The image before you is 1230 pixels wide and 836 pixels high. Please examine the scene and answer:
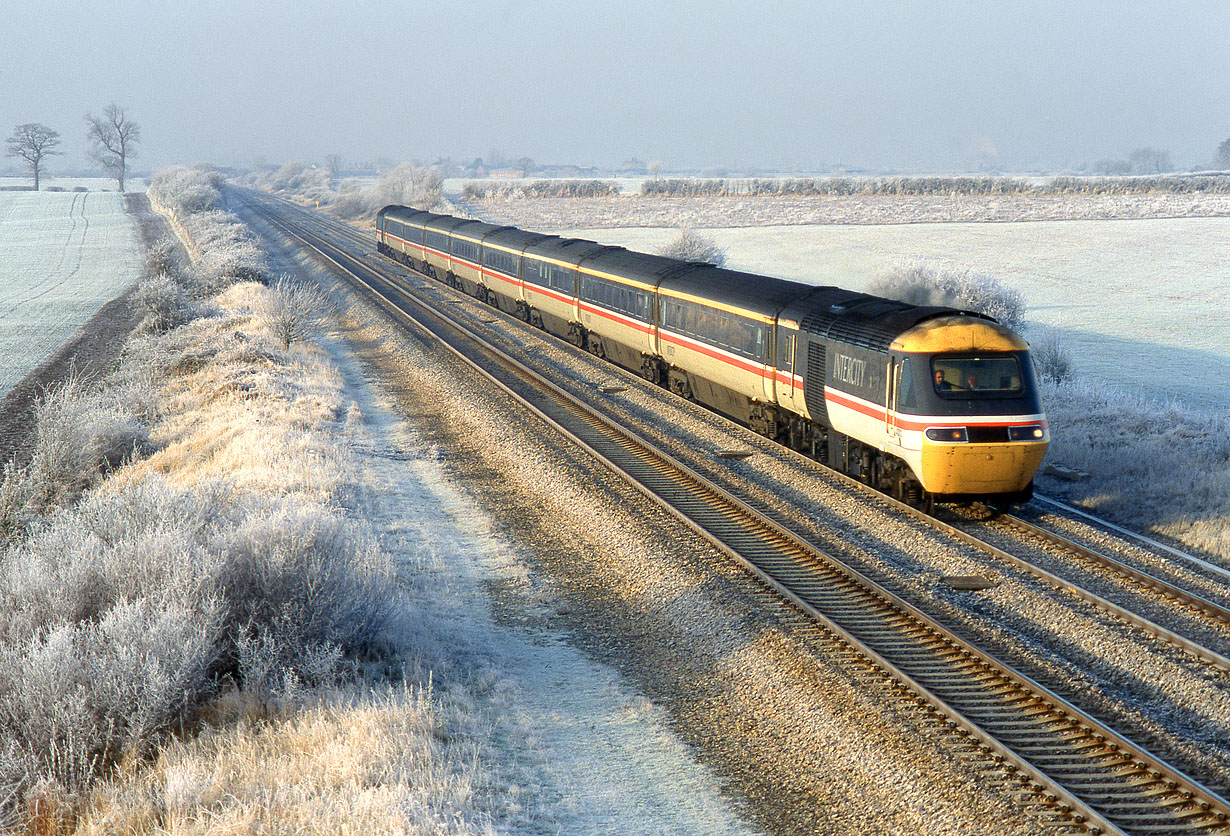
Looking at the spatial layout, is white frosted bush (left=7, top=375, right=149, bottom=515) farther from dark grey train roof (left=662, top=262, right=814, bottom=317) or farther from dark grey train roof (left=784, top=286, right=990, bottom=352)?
dark grey train roof (left=784, top=286, right=990, bottom=352)

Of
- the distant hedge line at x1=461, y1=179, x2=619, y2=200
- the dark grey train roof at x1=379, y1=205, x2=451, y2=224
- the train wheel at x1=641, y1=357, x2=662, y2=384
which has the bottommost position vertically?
the train wheel at x1=641, y1=357, x2=662, y2=384

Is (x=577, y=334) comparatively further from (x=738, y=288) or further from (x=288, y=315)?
(x=738, y=288)

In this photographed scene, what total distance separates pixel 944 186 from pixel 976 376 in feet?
300

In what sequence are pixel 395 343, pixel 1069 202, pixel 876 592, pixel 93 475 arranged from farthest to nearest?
1. pixel 1069 202
2. pixel 395 343
3. pixel 93 475
4. pixel 876 592

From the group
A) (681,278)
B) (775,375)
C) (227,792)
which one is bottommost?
(227,792)

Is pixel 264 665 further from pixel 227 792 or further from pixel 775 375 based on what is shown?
pixel 775 375

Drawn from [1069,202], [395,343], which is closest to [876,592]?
[395,343]

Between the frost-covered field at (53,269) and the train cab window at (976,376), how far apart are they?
82.0 ft

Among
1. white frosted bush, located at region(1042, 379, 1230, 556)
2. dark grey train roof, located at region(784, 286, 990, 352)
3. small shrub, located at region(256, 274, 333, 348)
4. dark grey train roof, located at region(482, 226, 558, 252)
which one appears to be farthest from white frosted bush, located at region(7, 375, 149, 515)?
white frosted bush, located at region(1042, 379, 1230, 556)

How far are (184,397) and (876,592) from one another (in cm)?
1701

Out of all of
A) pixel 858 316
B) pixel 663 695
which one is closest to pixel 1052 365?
pixel 858 316

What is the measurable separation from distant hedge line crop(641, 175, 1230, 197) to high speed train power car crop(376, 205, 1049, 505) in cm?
7751

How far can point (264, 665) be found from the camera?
845cm

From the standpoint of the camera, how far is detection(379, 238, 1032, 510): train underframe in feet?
47.9
